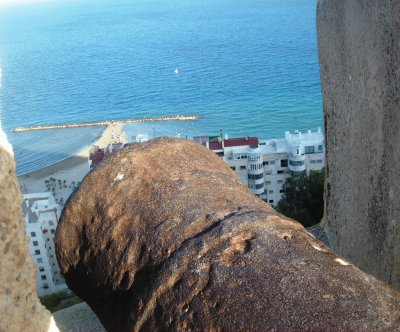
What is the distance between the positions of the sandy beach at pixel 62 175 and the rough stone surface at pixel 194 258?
54.4 ft

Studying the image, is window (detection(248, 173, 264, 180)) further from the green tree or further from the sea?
the sea

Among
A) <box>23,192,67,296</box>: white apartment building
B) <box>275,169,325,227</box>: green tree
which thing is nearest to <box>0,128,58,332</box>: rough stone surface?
<box>275,169,325,227</box>: green tree

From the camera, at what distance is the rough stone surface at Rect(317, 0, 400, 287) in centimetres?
301

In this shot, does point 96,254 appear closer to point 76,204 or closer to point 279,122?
point 76,204

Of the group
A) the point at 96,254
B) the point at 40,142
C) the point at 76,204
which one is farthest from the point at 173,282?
the point at 40,142

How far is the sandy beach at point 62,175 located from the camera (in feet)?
67.4

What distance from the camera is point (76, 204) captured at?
2.66 metres

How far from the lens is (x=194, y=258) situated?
72.8 inches

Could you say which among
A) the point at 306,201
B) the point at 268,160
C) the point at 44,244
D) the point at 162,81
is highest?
the point at 162,81

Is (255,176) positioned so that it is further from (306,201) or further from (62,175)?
(62,175)

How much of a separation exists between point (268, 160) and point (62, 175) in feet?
30.5

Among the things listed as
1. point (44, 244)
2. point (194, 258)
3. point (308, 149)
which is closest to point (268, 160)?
point (308, 149)

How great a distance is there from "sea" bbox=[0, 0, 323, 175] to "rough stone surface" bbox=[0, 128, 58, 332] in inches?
790

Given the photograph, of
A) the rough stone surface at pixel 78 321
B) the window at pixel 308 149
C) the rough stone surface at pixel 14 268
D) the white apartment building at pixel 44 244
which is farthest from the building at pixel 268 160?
the rough stone surface at pixel 14 268
